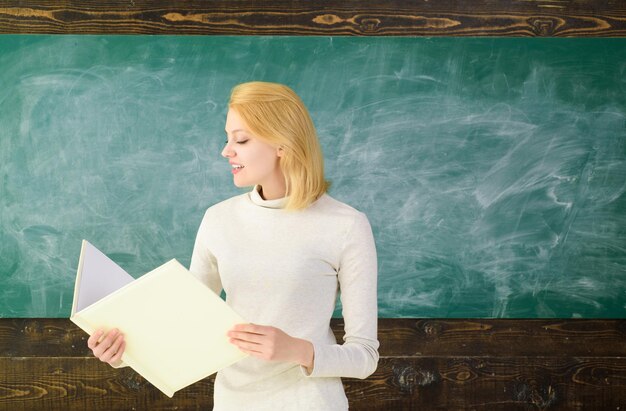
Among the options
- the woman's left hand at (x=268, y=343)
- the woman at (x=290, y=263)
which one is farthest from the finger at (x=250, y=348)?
the woman at (x=290, y=263)

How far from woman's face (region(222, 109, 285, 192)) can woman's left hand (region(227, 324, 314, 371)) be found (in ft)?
0.96

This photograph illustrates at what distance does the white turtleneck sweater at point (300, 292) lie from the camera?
1.33 m

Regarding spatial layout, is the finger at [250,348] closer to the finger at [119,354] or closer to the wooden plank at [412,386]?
the finger at [119,354]

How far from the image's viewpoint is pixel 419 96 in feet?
10.3

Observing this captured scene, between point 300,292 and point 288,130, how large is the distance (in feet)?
0.93

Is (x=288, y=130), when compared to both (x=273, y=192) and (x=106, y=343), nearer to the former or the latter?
(x=273, y=192)

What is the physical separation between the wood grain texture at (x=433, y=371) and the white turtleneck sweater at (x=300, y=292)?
1.80 m

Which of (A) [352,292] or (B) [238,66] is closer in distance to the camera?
(A) [352,292]

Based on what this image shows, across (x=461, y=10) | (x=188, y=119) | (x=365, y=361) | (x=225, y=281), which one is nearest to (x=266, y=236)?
(x=225, y=281)

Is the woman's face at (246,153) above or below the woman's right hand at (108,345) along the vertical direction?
above

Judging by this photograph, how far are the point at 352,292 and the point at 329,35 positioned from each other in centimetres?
195

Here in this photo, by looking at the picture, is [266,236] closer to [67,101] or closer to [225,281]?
[225,281]

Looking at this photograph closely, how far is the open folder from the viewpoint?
3.98ft

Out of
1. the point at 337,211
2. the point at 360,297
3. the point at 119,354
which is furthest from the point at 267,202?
the point at 119,354
